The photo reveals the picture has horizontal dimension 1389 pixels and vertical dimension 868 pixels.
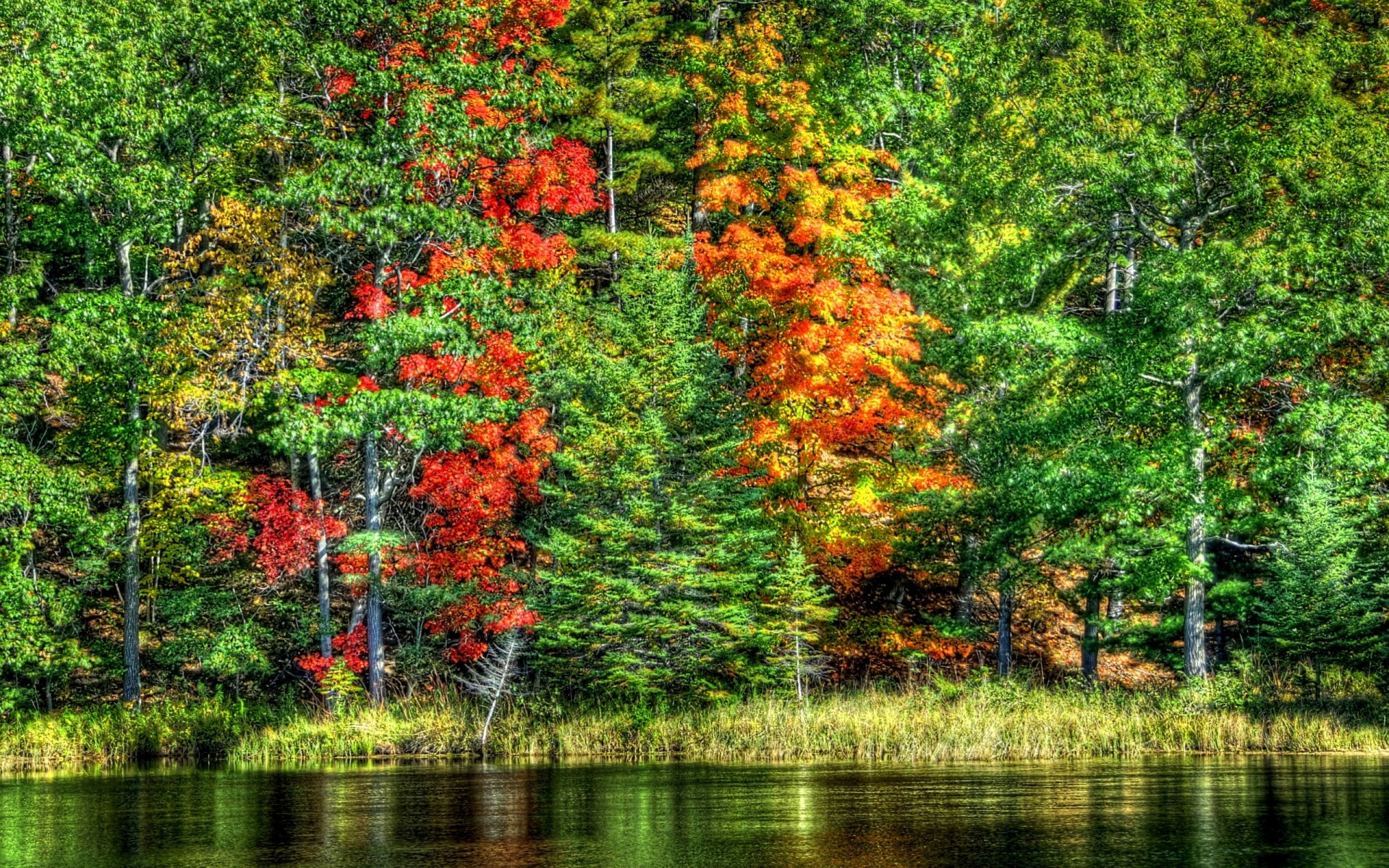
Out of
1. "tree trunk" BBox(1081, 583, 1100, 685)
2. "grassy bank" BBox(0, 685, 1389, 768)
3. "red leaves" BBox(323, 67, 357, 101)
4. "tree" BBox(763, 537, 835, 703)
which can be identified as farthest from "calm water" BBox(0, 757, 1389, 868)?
"red leaves" BBox(323, 67, 357, 101)

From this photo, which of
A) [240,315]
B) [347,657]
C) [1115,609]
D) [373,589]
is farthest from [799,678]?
[240,315]

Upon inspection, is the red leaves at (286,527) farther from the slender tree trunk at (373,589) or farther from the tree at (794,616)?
the tree at (794,616)

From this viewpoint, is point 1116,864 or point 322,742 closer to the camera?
point 1116,864

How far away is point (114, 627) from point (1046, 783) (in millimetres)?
24580

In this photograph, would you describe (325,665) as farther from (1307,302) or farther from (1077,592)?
(1307,302)

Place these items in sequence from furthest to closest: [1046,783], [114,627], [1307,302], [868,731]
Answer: [114,627] → [1307,302] → [868,731] → [1046,783]

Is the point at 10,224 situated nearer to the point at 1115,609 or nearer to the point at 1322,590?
the point at 1115,609

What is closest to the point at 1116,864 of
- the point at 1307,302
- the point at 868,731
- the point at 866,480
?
the point at 868,731

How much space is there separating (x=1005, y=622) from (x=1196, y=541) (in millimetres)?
4215

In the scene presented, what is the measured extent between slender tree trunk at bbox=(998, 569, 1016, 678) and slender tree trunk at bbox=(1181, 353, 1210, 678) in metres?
3.38

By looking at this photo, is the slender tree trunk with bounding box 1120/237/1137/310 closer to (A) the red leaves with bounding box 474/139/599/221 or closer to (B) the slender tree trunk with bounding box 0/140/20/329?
(A) the red leaves with bounding box 474/139/599/221

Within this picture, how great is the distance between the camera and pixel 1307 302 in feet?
77.8

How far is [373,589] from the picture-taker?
94.2 feet

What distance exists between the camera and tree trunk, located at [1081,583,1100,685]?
26609mm
